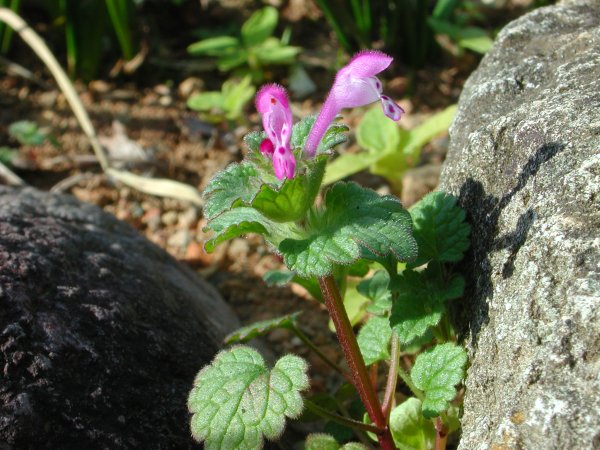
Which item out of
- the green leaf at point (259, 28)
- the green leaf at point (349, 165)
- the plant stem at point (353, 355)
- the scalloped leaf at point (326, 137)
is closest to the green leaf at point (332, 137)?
the scalloped leaf at point (326, 137)

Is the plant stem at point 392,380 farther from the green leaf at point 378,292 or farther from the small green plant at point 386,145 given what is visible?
the small green plant at point 386,145

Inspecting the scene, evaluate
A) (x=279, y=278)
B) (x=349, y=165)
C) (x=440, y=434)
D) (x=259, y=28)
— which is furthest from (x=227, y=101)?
(x=440, y=434)

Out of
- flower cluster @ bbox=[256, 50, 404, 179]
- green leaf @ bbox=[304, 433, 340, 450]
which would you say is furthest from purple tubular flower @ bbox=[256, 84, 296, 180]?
green leaf @ bbox=[304, 433, 340, 450]

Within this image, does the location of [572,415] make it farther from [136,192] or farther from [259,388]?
[136,192]

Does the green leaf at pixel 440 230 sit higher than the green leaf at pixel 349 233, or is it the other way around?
the green leaf at pixel 349 233

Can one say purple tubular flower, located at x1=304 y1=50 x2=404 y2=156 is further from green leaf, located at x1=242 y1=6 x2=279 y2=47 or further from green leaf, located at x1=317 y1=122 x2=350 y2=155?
green leaf, located at x1=242 y1=6 x2=279 y2=47
